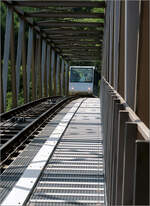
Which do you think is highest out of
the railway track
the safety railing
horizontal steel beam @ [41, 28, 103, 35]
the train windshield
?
horizontal steel beam @ [41, 28, 103, 35]

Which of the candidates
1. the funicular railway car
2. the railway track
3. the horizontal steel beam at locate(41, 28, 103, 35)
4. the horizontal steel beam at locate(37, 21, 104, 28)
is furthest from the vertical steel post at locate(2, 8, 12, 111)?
the funicular railway car

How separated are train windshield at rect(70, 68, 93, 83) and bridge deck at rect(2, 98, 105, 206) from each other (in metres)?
29.3

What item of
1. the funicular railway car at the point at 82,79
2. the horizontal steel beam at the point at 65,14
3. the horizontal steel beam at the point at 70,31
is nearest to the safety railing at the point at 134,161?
the horizontal steel beam at the point at 65,14

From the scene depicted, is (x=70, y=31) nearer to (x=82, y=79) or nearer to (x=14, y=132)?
(x=82, y=79)

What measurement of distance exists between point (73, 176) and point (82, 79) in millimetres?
33369

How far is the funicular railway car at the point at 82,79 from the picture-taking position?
1550 inches

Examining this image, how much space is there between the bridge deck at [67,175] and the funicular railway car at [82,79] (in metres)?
29.2

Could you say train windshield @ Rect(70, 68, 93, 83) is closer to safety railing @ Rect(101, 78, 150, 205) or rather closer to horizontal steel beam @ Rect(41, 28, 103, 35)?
horizontal steel beam @ Rect(41, 28, 103, 35)

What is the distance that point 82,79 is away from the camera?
3956 centimetres

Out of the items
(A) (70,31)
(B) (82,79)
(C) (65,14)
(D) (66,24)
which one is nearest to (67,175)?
(C) (65,14)

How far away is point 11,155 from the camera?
839 cm

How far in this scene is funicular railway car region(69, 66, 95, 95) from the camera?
3938cm

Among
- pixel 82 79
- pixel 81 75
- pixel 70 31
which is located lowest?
pixel 82 79

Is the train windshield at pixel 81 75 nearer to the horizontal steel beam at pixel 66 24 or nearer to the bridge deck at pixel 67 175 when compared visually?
the horizontal steel beam at pixel 66 24
